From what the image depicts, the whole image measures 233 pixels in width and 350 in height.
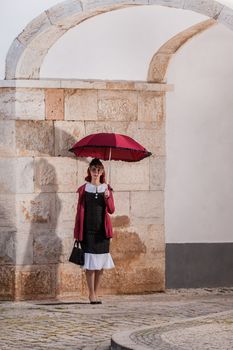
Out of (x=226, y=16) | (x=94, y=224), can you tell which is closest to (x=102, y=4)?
(x=226, y=16)

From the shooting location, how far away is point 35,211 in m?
14.7

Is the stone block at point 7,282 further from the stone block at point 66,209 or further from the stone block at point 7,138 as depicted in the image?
the stone block at point 7,138

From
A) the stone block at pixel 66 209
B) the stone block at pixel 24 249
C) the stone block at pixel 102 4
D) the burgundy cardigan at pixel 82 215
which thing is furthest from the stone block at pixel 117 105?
the stone block at pixel 24 249

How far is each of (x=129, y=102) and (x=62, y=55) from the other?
102 centimetres

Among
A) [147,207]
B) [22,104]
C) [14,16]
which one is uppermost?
[14,16]

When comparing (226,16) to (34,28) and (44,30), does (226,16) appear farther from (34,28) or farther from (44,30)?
(34,28)

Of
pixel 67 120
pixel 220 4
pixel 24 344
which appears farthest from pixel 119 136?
pixel 24 344

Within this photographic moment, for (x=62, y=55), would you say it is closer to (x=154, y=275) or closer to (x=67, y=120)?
(x=67, y=120)

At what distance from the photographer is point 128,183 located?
50.0 feet

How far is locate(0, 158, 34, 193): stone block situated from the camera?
14586mm

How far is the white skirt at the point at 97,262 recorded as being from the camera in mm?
14070

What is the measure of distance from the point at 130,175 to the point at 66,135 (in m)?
0.95

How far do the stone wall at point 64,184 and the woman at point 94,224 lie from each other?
69 centimetres

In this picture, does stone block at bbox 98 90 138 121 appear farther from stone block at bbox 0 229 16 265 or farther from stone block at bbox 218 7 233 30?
stone block at bbox 218 7 233 30
